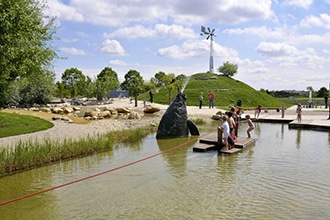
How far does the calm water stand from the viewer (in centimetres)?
748

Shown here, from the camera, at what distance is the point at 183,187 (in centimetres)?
925

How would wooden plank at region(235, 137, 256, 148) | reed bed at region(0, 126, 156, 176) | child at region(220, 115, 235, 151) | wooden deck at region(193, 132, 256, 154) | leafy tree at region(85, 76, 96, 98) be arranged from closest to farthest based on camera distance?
reed bed at region(0, 126, 156, 176)
child at region(220, 115, 235, 151)
wooden deck at region(193, 132, 256, 154)
wooden plank at region(235, 137, 256, 148)
leafy tree at region(85, 76, 96, 98)

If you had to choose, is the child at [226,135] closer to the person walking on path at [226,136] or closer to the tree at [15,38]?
the person walking on path at [226,136]

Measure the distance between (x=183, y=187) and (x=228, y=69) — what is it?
228 feet

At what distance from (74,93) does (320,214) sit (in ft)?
265

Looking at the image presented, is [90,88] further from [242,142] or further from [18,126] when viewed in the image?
[242,142]

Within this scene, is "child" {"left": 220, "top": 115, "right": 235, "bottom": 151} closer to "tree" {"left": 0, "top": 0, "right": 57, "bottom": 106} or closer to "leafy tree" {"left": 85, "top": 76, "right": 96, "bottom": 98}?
"tree" {"left": 0, "top": 0, "right": 57, "bottom": 106}

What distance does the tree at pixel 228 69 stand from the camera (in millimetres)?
76188

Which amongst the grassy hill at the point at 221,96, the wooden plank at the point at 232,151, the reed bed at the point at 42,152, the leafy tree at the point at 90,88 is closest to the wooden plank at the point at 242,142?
the wooden plank at the point at 232,151

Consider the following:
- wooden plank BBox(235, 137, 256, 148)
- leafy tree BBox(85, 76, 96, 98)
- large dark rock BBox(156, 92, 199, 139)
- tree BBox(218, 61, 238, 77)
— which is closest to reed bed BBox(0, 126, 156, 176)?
large dark rock BBox(156, 92, 199, 139)

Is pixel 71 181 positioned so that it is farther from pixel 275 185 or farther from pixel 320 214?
pixel 320 214

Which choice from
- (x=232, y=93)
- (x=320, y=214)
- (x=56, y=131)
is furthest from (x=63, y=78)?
(x=320, y=214)

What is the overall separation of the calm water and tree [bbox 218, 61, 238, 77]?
6326cm

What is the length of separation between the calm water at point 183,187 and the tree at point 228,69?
208 ft
